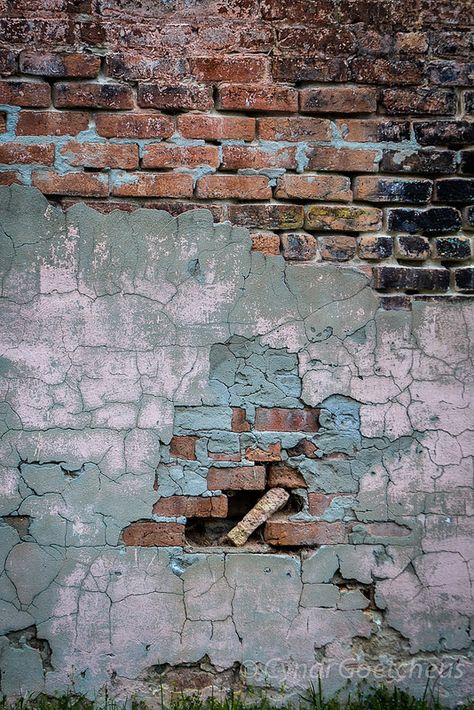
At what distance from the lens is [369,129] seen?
2537 mm

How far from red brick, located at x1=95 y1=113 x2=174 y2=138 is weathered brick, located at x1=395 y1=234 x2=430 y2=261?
3.01 ft

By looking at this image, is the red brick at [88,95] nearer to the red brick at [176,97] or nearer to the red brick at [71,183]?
the red brick at [176,97]

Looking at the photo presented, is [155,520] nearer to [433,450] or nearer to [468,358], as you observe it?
[433,450]

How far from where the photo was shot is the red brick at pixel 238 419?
99.6 inches

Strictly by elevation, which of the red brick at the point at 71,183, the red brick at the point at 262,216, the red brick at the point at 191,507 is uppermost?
the red brick at the point at 71,183

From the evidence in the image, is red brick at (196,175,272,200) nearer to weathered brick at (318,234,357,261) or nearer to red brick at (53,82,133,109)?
weathered brick at (318,234,357,261)

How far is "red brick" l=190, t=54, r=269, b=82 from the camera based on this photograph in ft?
8.14

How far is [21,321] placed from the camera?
2.45m

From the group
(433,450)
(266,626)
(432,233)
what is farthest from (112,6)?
(266,626)

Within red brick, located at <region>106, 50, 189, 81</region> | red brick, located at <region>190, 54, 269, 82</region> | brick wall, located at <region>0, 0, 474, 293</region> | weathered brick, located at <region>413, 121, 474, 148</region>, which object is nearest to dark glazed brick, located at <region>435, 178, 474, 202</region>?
brick wall, located at <region>0, 0, 474, 293</region>

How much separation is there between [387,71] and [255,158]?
0.56m

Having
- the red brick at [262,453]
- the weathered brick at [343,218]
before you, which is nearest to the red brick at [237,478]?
the red brick at [262,453]

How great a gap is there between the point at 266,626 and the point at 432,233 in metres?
1.49

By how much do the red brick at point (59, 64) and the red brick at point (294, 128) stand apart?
0.60m
